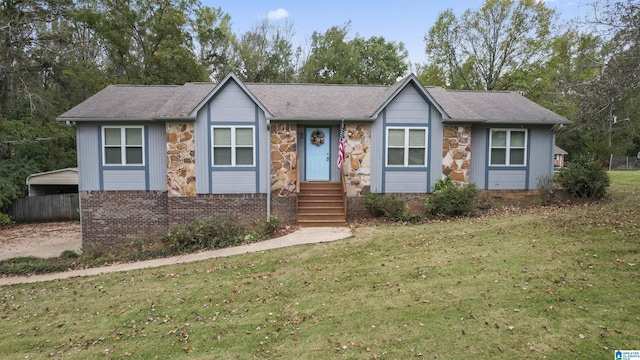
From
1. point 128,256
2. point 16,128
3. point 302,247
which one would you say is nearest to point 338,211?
point 302,247

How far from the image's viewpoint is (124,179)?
39.9 feet

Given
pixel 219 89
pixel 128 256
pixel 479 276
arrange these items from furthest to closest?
pixel 219 89 < pixel 128 256 < pixel 479 276

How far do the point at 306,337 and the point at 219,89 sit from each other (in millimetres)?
8956

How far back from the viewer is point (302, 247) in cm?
896

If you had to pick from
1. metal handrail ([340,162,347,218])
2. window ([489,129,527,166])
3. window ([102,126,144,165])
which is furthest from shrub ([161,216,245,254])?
window ([489,129,527,166])

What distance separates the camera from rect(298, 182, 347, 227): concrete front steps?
11.3 metres

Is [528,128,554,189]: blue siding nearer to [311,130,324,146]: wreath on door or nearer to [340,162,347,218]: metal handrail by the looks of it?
[340,162,347,218]: metal handrail

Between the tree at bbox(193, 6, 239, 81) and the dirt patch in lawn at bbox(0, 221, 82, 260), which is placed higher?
the tree at bbox(193, 6, 239, 81)

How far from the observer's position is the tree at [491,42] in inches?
998

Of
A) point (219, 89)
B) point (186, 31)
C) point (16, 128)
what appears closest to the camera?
point (219, 89)

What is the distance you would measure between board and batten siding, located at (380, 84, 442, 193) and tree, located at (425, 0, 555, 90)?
18551mm

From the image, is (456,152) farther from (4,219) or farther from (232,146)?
(4,219)

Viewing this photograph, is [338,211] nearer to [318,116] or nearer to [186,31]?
[318,116]

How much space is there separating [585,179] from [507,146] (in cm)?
274
